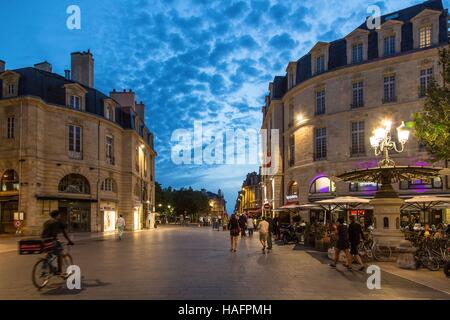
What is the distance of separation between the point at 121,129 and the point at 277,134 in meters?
16.4

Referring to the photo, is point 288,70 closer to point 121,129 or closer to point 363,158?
point 363,158

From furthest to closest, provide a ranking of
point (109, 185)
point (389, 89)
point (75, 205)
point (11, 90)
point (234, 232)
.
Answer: point (109, 185), point (75, 205), point (11, 90), point (389, 89), point (234, 232)

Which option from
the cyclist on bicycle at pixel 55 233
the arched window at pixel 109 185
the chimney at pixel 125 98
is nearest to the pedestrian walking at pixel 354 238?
the cyclist on bicycle at pixel 55 233

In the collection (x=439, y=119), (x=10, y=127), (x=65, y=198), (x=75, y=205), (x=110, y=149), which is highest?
(x=10, y=127)

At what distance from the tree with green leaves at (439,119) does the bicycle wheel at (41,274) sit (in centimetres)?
1139

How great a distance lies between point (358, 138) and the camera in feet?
110

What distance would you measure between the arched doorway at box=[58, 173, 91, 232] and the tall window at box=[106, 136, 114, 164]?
433 cm

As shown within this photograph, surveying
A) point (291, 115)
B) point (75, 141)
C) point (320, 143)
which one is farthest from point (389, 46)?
point (75, 141)

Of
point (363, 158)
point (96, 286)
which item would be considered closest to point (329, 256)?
point (96, 286)

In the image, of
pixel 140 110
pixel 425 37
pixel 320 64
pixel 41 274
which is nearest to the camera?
pixel 41 274

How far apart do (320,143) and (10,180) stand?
25.1 meters

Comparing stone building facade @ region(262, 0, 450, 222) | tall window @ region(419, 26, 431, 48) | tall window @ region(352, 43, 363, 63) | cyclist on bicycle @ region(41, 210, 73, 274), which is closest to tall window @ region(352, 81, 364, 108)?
stone building facade @ region(262, 0, 450, 222)

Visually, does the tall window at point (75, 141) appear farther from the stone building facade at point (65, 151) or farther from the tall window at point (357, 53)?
the tall window at point (357, 53)

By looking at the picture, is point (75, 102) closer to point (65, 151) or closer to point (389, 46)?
point (65, 151)
